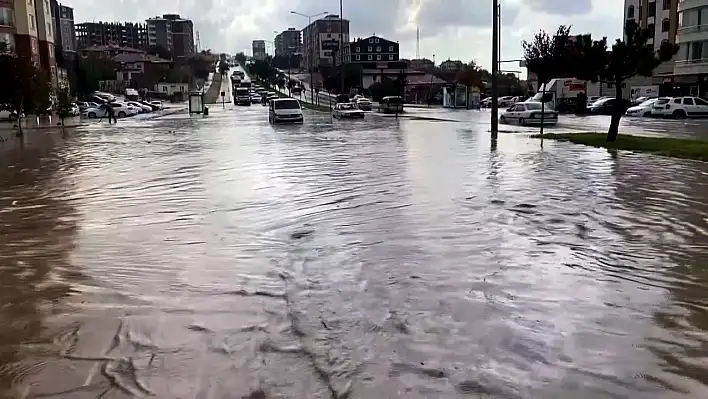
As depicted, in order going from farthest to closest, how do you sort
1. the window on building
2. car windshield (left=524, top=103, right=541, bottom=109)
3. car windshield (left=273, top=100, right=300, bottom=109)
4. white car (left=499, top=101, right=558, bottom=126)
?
1. the window on building
2. car windshield (left=273, top=100, right=300, bottom=109)
3. car windshield (left=524, top=103, right=541, bottom=109)
4. white car (left=499, top=101, right=558, bottom=126)

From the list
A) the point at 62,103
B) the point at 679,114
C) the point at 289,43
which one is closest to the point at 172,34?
the point at 289,43

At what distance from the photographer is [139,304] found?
6477mm

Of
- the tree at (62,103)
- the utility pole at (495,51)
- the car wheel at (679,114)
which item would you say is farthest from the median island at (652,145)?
the tree at (62,103)

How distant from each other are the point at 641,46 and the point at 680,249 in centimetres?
2179

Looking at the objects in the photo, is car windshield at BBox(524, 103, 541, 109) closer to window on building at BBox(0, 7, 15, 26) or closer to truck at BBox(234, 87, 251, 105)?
window on building at BBox(0, 7, 15, 26)

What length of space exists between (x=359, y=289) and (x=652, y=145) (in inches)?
664

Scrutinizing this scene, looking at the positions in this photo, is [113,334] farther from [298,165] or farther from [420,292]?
[298,165]

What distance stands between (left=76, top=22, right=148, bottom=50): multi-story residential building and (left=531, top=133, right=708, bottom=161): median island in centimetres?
15646

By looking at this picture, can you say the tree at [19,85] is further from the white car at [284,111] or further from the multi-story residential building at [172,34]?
the multi-story residential building at [172,34]

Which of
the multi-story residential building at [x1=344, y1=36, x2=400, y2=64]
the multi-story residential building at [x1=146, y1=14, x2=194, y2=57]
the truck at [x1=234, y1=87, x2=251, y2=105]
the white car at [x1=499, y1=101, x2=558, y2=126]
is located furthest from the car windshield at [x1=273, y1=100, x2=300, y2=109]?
the multi-story residential building at [x1=146, y1=14, x2=194, y2=57]

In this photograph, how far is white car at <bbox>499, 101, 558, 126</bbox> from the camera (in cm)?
3756

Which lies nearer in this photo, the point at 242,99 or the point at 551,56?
the point at 551,56

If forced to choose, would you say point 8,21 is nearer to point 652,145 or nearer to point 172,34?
point 652,145

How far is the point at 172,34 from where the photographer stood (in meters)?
164
